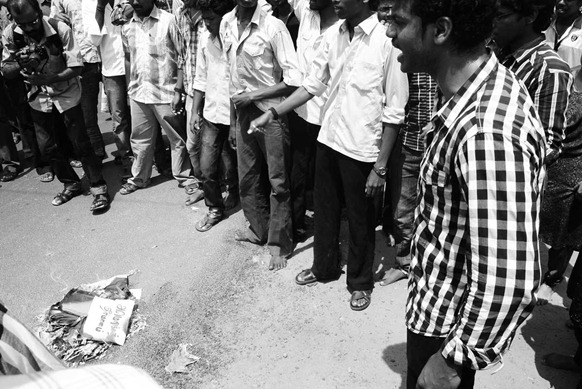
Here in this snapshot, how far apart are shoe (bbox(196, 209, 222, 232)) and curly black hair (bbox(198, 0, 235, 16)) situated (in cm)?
179

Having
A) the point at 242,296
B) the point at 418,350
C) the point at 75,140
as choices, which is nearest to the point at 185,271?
the point at 242,296

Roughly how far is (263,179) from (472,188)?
3.08m

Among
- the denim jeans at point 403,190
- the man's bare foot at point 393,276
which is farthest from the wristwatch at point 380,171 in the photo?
the man's bare foot at point 393,276

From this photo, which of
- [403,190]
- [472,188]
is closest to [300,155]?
[403,190]

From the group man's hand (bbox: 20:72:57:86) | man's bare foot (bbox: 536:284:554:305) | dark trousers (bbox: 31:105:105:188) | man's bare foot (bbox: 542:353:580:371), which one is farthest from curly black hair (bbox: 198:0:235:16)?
man's bare foot (bbox: 542:353:580:371)

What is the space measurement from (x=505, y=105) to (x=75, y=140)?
4496 mm

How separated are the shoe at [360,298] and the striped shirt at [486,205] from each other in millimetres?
1877

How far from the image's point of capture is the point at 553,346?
9.96 ft

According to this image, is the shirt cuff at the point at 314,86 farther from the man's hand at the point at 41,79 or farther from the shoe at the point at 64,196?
the shoe at the point at 64,196

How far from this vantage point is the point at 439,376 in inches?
59.5

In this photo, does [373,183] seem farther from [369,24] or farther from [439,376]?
[439,376]

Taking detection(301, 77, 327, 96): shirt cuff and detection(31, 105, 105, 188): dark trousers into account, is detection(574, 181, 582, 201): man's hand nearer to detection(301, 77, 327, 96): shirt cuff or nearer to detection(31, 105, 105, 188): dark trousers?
detection(301, 77, 327, 96): shirt cuff

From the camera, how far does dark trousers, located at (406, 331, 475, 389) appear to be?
171 centimetres

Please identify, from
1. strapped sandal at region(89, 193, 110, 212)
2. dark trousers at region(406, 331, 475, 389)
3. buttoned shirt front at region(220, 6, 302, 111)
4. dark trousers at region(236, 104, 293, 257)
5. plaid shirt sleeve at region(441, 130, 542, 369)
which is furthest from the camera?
strapped sandal at region(89, 193, 110, 212)
